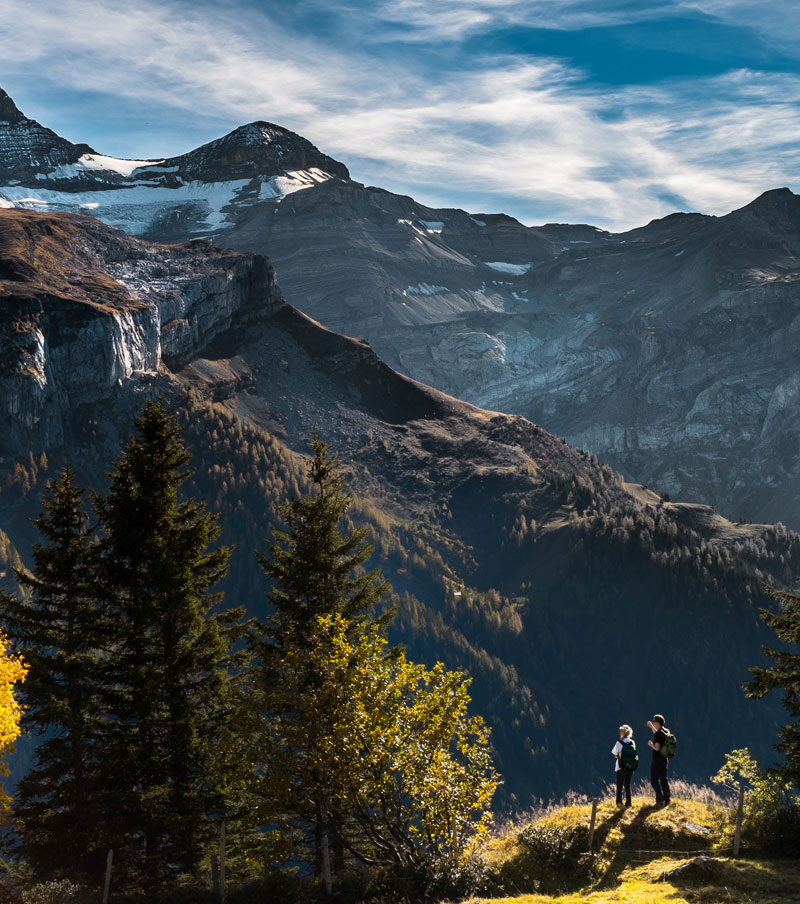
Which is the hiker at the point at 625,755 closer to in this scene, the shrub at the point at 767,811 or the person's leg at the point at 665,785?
the person's leg at the point at 665,785

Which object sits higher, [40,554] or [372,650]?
[40,554]

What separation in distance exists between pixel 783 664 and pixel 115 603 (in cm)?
2133

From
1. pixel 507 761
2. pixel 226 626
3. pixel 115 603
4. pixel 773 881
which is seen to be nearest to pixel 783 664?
pixel 773 881

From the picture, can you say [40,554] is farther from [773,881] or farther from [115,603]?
[773,881]

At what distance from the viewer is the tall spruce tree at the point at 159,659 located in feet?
95.9

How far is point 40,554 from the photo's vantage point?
30.8 meters

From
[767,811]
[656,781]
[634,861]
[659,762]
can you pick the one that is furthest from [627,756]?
[767,811]

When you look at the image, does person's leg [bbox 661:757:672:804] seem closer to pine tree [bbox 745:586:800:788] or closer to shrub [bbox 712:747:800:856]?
shrub [bbox 712:747:800:856]

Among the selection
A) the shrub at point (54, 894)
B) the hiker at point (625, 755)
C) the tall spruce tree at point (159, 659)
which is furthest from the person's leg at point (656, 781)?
the shrub at point (54, 894)

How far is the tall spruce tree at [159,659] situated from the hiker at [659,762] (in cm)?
1381

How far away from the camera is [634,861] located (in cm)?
2430

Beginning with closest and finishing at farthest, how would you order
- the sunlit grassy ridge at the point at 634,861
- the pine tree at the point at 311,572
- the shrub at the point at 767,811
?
the sunlit grassy ridge at the point at 634,861 → the shrub at the point at 767,811 → the pine tree at the point at 311,572

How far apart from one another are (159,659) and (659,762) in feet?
53.0

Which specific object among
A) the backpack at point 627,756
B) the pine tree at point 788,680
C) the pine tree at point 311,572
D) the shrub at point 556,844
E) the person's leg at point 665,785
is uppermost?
the pine tree at point 311,572
